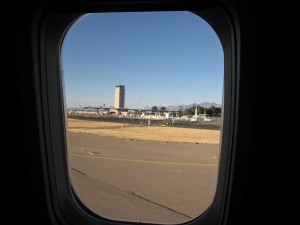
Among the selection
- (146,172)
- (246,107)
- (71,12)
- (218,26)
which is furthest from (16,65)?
(146,172)

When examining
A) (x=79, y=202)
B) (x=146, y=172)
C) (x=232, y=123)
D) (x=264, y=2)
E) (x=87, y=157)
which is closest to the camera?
(x=264, y=2)

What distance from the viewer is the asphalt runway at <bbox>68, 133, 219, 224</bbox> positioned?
12.1ft

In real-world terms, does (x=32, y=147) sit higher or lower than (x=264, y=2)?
lower

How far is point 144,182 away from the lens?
546cm

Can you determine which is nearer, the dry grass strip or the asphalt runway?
the asphalt runway

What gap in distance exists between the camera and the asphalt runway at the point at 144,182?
12.1 feet

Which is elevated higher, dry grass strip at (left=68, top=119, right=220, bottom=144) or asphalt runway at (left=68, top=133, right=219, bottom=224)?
asphalt runway at (left=68, top=133, right=219, bottom=224)

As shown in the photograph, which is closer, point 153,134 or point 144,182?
point 144,182

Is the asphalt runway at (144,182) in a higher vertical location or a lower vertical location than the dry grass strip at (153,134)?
higher

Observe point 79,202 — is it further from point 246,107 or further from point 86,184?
point 86,184

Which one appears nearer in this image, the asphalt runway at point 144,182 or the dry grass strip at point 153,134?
the asphalt runway at point 144,182

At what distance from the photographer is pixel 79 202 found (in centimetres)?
288

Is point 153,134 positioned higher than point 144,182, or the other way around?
point 144,182

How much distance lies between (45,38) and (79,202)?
1243 millimetres
